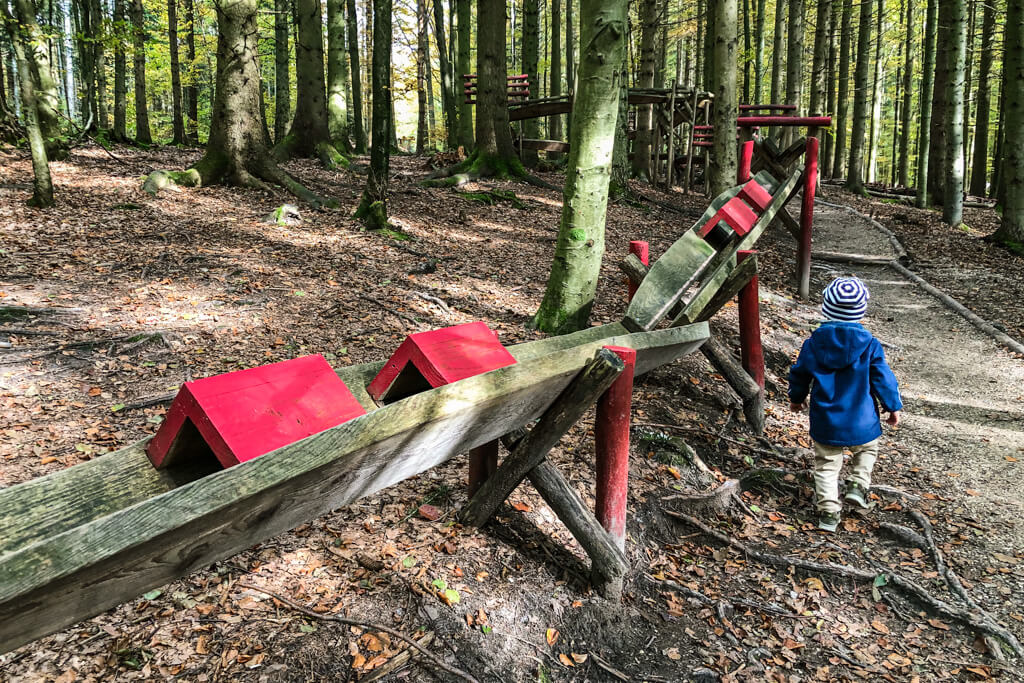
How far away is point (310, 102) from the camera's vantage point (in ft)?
45.4

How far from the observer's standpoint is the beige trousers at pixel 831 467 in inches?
155

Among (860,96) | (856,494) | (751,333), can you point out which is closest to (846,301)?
(856,494)

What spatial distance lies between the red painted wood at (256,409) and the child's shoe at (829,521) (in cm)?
323

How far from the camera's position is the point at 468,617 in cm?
270

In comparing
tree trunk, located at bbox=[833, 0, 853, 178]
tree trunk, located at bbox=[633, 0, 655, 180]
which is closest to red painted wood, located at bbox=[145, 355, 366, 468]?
tree trunk, located at bbox=[633, 0, 655, 180]

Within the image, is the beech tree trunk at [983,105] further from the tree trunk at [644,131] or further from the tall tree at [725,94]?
the tall tree at [725,94]

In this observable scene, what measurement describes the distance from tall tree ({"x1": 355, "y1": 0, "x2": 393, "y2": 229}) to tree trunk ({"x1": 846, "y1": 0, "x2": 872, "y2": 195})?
1251 centimetres

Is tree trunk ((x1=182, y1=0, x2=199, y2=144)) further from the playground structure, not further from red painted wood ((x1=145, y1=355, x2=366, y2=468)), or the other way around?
red painted wood ((x1=145, y1=355, x2=366, y2=468))

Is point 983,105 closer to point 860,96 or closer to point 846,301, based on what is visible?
point 860,96

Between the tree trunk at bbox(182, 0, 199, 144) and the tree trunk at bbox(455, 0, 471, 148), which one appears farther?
the tree trunk at bbox(182, 0, 199, 144)

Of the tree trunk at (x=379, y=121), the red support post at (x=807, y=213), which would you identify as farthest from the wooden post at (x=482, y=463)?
the red support post at (x=807, y=213)

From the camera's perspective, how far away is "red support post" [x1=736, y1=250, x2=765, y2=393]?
520cm

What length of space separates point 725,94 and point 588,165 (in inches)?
223

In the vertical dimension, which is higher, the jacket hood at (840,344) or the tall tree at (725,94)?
the tall tree at (725,94)
